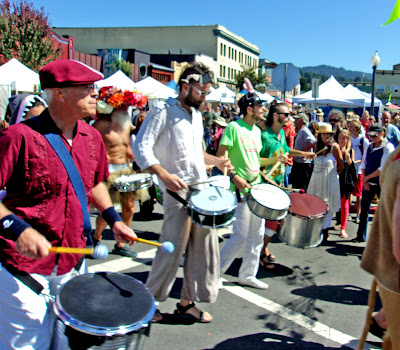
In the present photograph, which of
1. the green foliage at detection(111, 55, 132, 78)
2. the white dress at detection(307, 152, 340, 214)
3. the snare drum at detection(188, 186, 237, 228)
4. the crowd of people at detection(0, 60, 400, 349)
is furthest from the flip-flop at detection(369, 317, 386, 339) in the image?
the green foliage at detection(111, 55, 132, 78)

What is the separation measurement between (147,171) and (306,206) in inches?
77.2

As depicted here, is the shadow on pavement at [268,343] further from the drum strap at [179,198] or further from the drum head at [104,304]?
the drum head at [104,304]

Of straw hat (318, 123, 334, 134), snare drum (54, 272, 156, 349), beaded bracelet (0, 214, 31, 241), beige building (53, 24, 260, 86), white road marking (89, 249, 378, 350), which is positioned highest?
beige building (53, 24, 260, 86)

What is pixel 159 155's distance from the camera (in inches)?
144

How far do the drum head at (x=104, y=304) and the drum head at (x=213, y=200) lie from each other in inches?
55.6

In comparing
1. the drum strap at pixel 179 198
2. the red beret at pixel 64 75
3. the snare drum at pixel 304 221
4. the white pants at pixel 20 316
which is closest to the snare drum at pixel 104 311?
the white pants at pixel 20 316

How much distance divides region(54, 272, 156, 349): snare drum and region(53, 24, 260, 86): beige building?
70.9 metres

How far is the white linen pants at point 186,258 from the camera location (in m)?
3.66

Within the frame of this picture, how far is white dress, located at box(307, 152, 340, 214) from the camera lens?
655cm

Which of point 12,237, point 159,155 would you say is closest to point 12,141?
point 12,237

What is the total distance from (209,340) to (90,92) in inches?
90.3

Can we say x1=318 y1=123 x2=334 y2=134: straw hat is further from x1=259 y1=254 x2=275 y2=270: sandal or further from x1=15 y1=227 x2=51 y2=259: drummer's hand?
x1=15 y1=227 x2=51 y2=259: drummer's hand

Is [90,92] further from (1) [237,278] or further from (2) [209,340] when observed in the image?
(1) [237,278]

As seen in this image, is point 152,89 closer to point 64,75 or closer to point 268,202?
point 268,202
